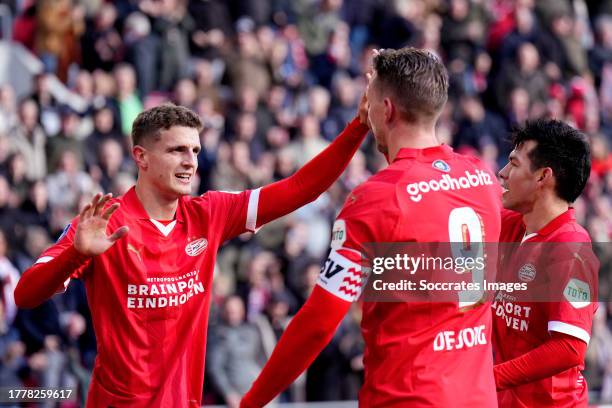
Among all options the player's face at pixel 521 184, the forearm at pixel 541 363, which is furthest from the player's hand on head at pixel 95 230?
the player's face at pixel 521 184

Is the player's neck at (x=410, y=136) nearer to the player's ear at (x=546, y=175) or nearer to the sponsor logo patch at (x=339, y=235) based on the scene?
the sponsor logo patch at (x=339, y=235)

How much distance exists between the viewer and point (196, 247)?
6.15 metres

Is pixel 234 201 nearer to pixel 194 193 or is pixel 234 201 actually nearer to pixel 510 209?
pixel 510 209

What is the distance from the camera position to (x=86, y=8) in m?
15.1

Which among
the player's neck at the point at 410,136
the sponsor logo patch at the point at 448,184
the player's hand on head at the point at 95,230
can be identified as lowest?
the player's hand on head at the point at 95,230

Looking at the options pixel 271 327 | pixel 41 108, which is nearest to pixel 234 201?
pixel 271 327

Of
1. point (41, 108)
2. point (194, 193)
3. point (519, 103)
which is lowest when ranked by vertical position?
point (194, 193)

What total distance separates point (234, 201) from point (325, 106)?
29.8 feet

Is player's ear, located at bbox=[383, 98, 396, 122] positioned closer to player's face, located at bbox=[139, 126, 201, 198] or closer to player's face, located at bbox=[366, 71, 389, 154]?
player's face, located at bbox=[366, 71, 389, 154]

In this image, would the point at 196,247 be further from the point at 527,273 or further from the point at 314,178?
the point at 527,273

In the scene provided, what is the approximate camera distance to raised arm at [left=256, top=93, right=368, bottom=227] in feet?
20.2

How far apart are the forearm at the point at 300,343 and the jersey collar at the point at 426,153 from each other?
0.72 meters

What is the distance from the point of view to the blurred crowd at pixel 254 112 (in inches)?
456

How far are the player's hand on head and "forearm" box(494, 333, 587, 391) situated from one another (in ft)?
6.72
